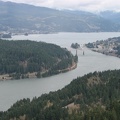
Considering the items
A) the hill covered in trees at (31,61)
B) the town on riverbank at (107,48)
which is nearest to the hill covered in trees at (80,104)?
the hill covered in trees at (31,61)

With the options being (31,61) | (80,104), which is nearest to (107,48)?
(31,61)

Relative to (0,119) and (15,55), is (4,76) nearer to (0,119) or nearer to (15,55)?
(15,55)

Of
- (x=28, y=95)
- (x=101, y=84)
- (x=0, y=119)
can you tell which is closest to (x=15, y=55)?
(x=28, y=95)

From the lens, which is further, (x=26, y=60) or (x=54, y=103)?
(x=26, y=60)

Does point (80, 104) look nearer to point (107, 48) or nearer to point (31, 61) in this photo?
point (31, 61)

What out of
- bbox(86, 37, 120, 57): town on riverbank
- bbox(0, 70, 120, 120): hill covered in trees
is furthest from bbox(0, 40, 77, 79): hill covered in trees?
bbox(0, 70, 120, 120): hill covered in trees

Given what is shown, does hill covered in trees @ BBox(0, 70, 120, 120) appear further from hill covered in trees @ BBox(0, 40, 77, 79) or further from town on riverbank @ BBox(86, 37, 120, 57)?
town on riverbank @ BBox(86, 37, 120, 57)
